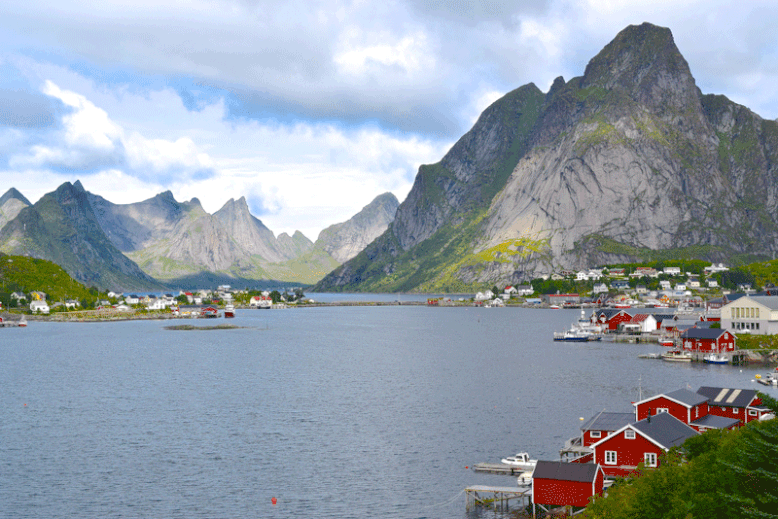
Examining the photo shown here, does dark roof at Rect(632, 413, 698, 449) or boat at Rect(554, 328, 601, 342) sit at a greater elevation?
dark roof at Rect(632, 413, 698, 449)

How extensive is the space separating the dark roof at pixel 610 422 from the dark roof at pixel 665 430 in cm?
285

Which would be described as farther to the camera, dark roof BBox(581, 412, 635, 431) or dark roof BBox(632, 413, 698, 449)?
dark roof BBox(581, 412, 635, 431)

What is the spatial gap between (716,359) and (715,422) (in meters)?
67.9

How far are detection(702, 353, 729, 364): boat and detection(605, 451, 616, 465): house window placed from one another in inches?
3082

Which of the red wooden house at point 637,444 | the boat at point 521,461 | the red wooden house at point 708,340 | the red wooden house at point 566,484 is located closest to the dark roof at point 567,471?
the red wooden house at point 566,484

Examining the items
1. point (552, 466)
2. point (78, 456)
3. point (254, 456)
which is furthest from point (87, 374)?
point (552, 466)

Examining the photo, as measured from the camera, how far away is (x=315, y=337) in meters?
176

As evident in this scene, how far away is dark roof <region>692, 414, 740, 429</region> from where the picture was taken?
184 feet

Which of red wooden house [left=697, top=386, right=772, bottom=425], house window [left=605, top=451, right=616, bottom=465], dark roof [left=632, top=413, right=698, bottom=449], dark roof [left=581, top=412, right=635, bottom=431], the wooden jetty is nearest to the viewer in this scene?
the wooden jetty

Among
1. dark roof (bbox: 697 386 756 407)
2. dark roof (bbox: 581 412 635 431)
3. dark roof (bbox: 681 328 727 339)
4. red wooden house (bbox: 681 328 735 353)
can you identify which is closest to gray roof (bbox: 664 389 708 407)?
dark roof (bbox: 697 386 756 407)

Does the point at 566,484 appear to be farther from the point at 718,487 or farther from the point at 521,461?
the point at 718,487

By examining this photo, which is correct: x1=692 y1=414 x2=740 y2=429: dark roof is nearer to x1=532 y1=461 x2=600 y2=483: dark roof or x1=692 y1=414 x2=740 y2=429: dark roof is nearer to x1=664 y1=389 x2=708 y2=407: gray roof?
x1=664 y1=389 x2=708 y2=407: gray roof

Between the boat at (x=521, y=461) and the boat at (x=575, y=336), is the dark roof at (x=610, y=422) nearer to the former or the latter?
the boat at (x=521, y=461)

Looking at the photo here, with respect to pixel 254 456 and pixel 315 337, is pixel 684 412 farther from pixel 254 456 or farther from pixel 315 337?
pixel 315 337
